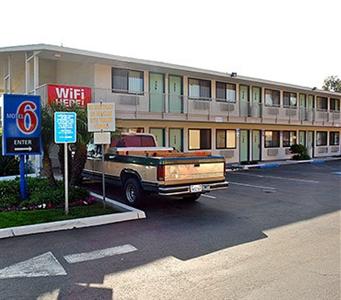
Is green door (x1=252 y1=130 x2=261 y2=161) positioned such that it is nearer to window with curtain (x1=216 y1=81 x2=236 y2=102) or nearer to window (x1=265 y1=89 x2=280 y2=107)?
window (x1=265 y1=89 x2=280 y2=107)

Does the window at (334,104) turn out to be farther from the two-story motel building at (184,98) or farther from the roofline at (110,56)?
the roofline at (110,56)

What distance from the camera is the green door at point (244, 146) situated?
981 inches

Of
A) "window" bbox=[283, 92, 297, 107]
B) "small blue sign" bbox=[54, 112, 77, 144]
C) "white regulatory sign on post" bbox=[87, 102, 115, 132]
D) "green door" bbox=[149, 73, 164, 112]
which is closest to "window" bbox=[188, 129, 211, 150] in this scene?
"green door" bbox=[149, 73, 164, 112]

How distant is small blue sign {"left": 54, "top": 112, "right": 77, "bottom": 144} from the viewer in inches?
321

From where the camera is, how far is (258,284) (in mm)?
4488

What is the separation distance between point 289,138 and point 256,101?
5494 mm

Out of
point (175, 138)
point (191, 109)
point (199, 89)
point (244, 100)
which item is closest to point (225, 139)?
point (244, 100)

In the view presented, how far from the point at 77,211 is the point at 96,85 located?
10.2 meters

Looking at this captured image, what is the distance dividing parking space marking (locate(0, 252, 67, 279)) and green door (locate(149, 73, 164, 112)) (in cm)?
1384

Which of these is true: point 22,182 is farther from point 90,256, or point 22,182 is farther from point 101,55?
point 101,55

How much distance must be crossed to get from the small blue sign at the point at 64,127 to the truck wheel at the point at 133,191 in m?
2.10

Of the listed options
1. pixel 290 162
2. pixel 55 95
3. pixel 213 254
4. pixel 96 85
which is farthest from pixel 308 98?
pixel 213 254

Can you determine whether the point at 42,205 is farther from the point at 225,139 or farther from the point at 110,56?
the point at 225,139

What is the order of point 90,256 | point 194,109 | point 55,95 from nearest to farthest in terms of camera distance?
1. point 90,256
2. point 55,95
3. point 194,109
